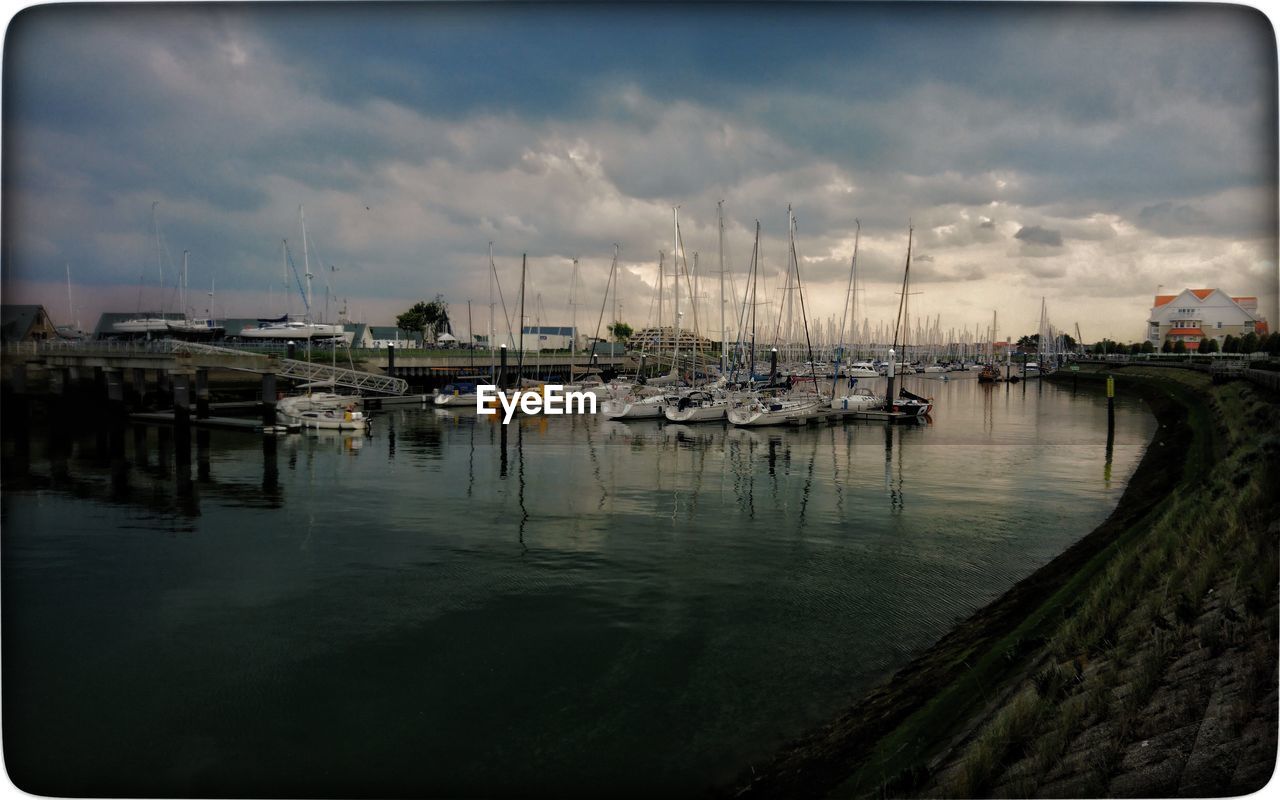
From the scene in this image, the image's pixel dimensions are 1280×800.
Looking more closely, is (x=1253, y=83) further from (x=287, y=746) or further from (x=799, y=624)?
(x=287, y=746)

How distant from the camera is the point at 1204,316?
10602 mm

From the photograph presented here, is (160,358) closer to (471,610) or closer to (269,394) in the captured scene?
(269,394)

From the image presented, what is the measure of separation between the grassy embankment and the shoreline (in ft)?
0.06

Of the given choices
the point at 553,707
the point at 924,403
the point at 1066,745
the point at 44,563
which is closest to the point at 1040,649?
the point at 1066,745

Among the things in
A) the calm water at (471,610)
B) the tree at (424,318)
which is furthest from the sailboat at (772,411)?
the tree at (424,318)

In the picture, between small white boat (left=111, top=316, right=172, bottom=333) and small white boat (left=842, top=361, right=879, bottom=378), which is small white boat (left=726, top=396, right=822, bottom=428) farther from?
small white boat (left=842, top=361, right=879, bottom=378)

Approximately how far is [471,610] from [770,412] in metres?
23.5

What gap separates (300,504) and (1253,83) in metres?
15.8

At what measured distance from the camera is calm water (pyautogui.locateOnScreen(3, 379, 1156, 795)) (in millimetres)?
5789

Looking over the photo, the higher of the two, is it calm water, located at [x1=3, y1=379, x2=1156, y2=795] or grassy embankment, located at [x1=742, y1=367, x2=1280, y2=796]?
grassy embankment, located at [x1=742, y1=367, x2=1280, y2=796]

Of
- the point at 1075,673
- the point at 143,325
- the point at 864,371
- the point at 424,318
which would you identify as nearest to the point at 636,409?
the point at 143,325

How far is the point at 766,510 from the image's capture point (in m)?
14.3

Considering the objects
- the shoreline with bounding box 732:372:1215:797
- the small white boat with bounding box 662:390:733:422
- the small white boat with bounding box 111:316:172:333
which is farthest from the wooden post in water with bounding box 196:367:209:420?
the shoreline with bounding box 732:372:1215:797

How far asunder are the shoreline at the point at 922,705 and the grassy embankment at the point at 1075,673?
0.02m
